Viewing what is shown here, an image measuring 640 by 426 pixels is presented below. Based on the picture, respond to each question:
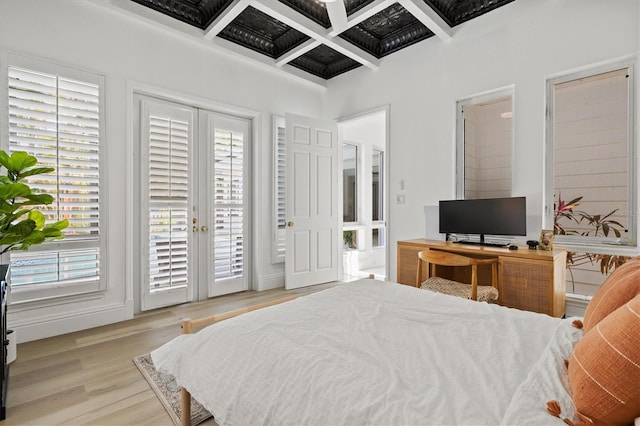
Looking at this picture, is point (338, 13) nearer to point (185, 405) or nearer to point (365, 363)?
point (365, 363)

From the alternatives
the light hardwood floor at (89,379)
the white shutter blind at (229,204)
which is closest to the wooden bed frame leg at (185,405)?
the light hardwood floor at (89,379)

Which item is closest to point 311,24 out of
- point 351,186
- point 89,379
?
point 351,186

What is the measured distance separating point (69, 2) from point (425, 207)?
3.93m

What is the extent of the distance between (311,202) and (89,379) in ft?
9.90

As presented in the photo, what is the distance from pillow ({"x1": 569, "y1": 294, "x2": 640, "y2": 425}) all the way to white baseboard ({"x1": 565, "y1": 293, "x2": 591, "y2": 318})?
101 inches

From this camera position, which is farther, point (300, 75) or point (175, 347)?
point (300, 75)

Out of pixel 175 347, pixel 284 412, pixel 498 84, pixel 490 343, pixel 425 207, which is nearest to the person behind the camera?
pixel 284 412

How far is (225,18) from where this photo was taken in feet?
10.5

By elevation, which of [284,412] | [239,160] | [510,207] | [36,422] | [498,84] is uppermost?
[498,84]

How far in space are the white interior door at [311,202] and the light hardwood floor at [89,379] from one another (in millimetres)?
1740

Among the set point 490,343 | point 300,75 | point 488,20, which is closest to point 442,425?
point 490,343

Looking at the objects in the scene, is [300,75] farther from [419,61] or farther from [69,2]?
[69,2]

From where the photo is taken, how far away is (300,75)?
4.60m

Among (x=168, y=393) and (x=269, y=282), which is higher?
(x=269, y=282)
